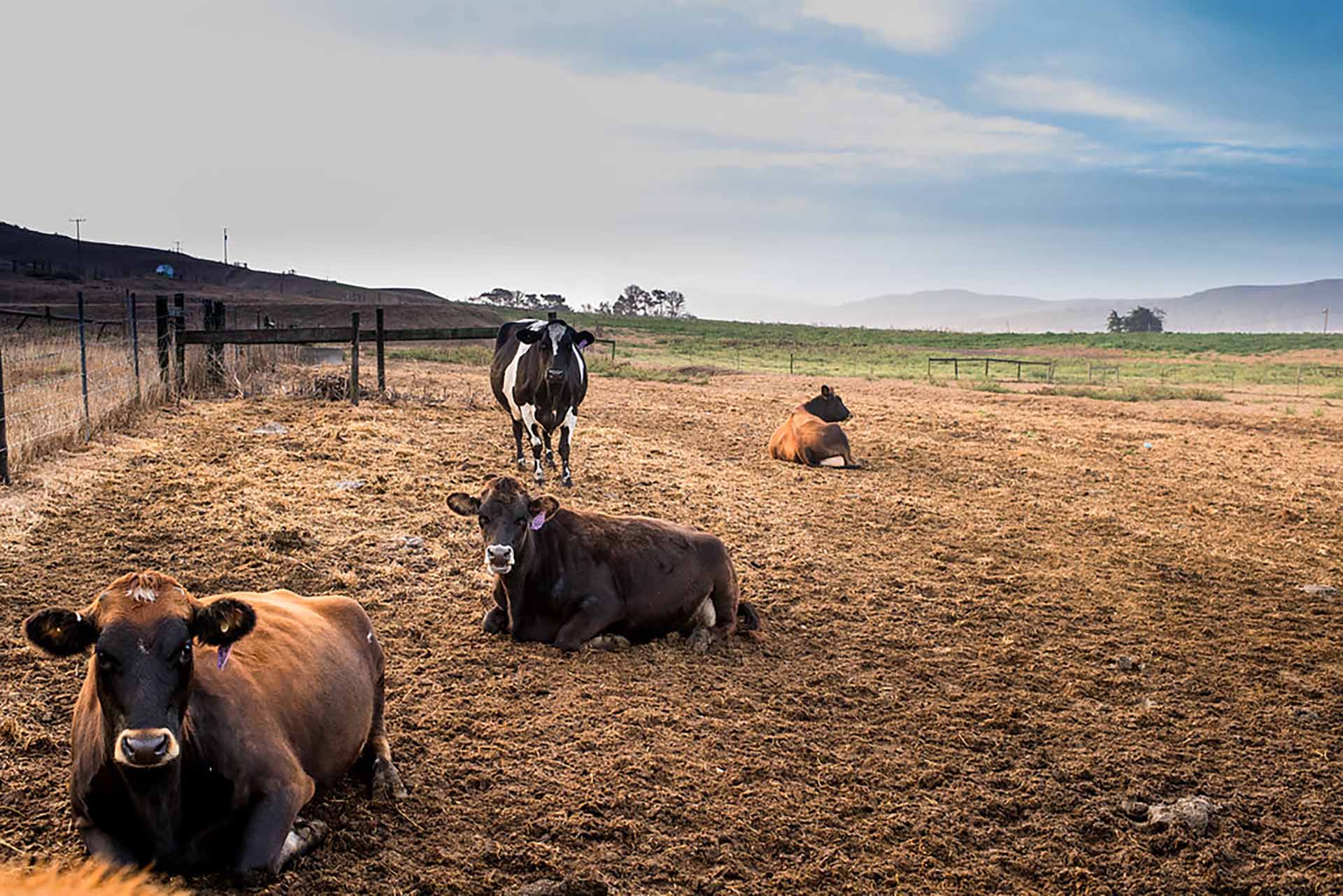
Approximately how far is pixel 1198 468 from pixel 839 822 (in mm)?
12872

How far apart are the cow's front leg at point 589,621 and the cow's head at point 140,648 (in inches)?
120

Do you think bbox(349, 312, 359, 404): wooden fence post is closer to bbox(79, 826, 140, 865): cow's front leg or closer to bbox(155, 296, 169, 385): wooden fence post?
bbox(155, 296, 169, 385): wooden fence post

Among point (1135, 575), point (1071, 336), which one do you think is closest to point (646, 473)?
point (1135, 575)

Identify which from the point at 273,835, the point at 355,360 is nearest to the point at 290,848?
the point at 273,835

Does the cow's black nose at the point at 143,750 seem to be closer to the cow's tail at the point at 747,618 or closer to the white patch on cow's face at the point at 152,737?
the white patch on cow's face at the point at 152,737

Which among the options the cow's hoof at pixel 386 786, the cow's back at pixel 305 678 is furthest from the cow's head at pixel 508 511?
the cow's hoof at pixel 386 786

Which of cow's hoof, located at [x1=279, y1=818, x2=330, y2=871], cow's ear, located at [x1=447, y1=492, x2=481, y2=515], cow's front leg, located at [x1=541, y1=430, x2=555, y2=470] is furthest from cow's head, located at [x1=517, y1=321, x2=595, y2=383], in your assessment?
cow's hoof, located at [x1=279, y1=818, x2=330, y2=871]

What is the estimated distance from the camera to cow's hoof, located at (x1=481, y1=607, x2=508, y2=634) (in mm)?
6648

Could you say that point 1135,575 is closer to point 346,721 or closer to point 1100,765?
point 1100,765

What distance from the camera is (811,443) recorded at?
14109mm

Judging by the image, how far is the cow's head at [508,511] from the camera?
21.0 ft

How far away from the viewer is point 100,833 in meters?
3.52

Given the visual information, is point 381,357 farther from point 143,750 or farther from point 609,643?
point 143,750

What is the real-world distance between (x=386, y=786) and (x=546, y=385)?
8.05m
